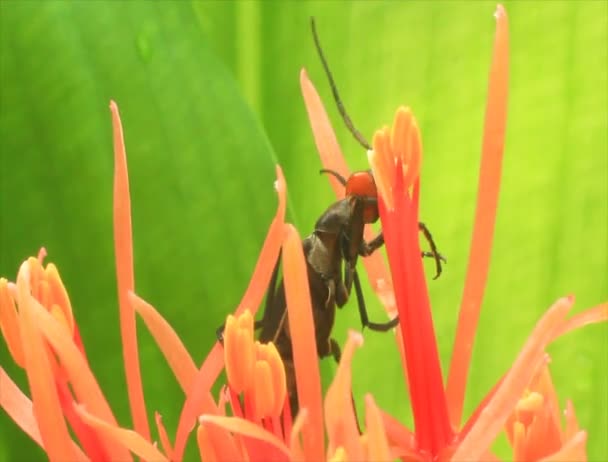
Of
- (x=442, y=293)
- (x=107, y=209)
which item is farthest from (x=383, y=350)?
(x=107, y=209)

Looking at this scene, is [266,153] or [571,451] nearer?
[571,451]

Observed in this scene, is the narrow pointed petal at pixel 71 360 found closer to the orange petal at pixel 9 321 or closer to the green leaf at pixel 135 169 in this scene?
the orange petal at pixel 9 321

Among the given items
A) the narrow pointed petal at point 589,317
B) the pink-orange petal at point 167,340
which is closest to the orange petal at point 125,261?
the pink-orange petal at point 167,340

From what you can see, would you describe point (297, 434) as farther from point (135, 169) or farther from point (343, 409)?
point (135, 169)

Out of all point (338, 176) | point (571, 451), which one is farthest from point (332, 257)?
point (571, 451)

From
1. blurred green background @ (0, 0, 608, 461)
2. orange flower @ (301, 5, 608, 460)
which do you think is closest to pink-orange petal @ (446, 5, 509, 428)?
orange flower @ (301, 5, 608, 460)

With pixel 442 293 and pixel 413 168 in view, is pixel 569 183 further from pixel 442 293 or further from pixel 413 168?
pixel 413 168
